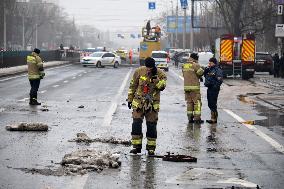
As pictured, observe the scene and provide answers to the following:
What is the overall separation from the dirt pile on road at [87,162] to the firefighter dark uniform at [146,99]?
3.26 feet

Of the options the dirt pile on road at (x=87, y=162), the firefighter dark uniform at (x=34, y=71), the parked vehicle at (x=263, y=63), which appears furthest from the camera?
the parked vehicle at (x=263, y=63)

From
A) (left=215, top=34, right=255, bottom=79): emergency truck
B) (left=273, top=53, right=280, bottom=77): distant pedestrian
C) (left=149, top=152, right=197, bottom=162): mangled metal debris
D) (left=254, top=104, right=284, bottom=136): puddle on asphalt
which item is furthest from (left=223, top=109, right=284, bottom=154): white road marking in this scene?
(left=273, top=53, right=280, bottom=77): distant pedestrian

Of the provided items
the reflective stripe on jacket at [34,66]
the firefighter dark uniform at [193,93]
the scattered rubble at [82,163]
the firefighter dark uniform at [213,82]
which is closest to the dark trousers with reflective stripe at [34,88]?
the reflective stripe on jacket at [34,66]

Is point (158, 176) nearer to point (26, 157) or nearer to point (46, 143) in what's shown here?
point (26, 157)

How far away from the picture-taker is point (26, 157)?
11.4m

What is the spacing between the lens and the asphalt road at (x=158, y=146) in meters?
9.52

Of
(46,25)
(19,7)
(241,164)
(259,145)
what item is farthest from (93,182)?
(46,25)

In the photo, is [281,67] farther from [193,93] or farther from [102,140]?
[102,140]

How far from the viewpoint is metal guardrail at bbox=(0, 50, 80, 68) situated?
50.7 meters

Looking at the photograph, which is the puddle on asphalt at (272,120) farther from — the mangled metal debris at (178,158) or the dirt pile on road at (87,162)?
the dirt pile on road at (87,162)

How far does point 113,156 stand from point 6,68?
134 ft

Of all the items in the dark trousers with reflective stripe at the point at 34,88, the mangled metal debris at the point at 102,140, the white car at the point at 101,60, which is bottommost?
the white car at the point at 101,60

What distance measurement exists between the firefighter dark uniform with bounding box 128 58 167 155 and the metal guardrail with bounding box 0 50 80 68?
37610 mm

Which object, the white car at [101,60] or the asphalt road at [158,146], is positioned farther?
the white car at [101,60]
